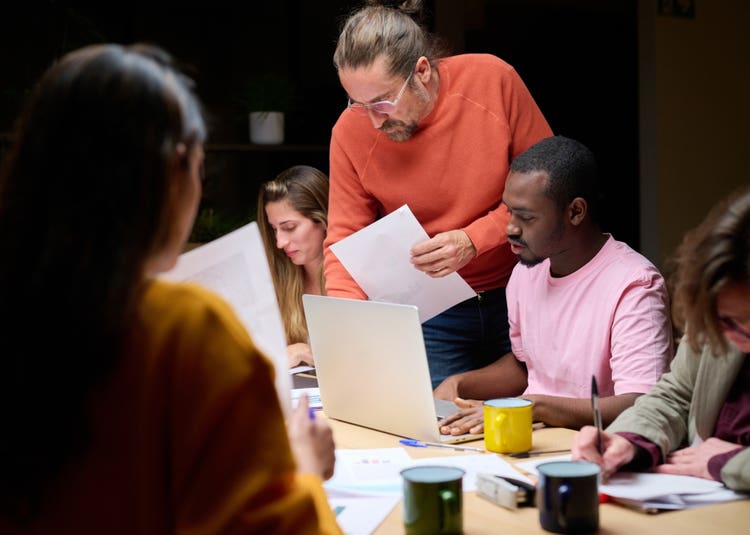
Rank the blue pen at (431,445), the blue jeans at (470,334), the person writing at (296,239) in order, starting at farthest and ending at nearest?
the person writing at (296,239)
the blue jeans at (470,334)
the blue pen at (431,445)

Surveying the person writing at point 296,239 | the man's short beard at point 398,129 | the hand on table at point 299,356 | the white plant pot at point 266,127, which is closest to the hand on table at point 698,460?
the man's short beard at point 398,129

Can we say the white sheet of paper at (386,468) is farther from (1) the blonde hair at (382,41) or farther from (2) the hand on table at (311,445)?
(1) the blonde hair at (382,41)

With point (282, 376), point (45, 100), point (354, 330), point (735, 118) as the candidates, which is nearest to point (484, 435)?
point (354, 330)

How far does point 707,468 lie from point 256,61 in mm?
3595

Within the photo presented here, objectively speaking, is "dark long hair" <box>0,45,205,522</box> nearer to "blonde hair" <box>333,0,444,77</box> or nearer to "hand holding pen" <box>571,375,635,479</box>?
"hand holding pen" <box>571,375,635,479</box>

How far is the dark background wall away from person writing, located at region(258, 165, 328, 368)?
92 cm

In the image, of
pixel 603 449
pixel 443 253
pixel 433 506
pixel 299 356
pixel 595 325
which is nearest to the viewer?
pixel 433 506

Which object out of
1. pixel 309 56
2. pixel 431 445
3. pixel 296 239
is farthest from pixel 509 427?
pixel 309 56

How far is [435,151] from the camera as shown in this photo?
224cm

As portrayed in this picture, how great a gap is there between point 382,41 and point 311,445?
133 cm

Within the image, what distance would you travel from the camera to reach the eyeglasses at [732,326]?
128cm

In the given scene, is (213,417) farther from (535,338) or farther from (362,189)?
(362,189)

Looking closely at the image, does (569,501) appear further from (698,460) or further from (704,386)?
(704,386)

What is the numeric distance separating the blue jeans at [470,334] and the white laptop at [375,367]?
462 millimetres
